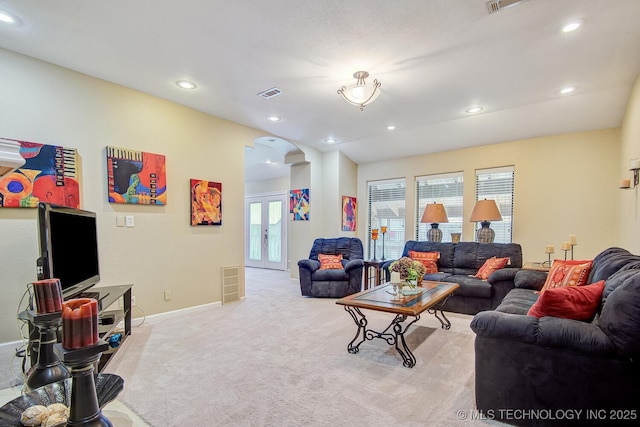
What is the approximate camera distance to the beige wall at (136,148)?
8.90 ft

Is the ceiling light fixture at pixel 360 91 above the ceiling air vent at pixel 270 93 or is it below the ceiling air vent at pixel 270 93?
below

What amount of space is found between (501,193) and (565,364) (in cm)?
388

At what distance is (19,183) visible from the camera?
8.81 ft

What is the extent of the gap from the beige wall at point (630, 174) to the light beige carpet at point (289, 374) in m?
1.89

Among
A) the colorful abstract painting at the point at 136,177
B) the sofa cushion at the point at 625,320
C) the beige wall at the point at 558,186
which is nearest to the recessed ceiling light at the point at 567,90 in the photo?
the beige wall at the point at 558,186

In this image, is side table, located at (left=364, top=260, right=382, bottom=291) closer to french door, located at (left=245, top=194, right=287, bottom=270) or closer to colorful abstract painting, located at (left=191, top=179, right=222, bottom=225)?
colorful abstract painting, located at (left=191, top=179, right=222, bottom=225)

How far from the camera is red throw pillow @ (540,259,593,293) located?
263 centimetres

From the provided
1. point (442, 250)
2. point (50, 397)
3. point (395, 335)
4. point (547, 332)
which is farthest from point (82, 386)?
point (442, 250)

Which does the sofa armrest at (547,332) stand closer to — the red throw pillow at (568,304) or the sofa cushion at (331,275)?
the red throw pillow at (568,304)

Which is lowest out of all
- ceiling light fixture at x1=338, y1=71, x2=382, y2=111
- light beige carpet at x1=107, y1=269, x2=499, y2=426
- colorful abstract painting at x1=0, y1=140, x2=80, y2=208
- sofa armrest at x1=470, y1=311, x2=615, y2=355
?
light beige carpet at x1=107, y1=269, x2=499, y2=426

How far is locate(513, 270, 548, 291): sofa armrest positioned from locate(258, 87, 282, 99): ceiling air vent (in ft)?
11.6

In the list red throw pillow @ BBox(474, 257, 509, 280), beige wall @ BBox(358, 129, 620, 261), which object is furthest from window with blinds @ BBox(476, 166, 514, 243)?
red throw pillow @ BBox(474, 257, 509, 280)

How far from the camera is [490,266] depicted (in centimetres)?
413

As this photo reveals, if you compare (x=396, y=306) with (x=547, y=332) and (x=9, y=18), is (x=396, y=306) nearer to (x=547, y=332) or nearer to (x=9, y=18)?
(x=547, y=332)
